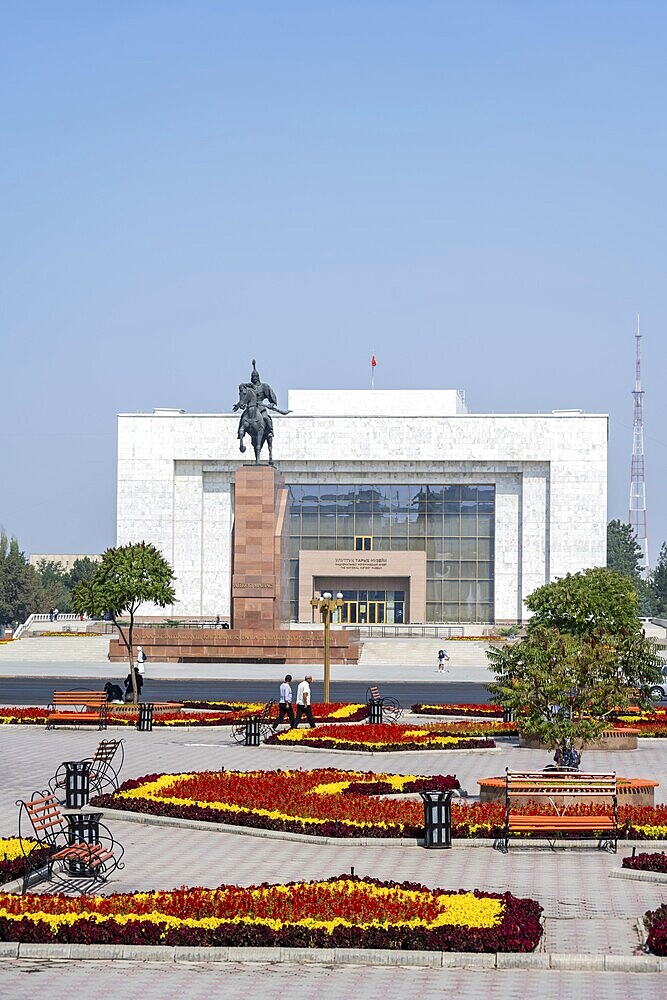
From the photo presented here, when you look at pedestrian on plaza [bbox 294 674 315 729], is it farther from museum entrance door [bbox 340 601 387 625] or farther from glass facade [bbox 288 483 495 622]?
glass facade [bbox 288 483 495 622]

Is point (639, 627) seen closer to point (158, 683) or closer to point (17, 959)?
point (17, 959)

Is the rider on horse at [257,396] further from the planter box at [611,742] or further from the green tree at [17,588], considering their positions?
the green tree at [17,588]

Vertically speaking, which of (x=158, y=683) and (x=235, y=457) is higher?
(x=235, y=457)

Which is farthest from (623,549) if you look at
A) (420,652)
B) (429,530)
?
(420,652)

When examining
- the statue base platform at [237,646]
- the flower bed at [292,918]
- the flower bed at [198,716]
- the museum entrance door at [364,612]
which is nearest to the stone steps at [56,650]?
the statue base platform at [237,646]

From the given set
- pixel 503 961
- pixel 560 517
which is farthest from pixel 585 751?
pixel 560 517

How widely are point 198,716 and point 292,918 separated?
2204cm

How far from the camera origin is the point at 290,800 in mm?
19234

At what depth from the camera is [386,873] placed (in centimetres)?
1503

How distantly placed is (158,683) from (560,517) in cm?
4444

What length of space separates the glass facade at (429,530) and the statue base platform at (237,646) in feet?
95.6

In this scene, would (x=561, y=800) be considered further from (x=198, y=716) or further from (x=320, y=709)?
(x=320, y=709)

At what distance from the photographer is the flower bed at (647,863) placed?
48.8 ft

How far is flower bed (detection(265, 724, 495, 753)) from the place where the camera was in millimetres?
27672
